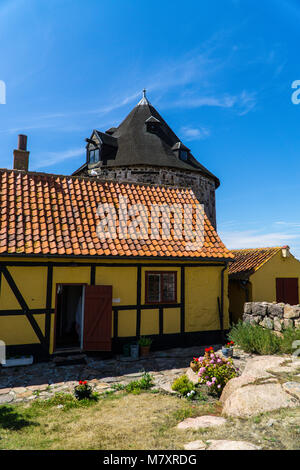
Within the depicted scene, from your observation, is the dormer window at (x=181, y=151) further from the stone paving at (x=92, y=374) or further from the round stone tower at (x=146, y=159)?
the stone paving at (x=92, y=374)

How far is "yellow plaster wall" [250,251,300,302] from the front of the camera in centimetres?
1328

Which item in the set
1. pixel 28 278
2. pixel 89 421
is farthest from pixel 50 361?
pixel 89 421

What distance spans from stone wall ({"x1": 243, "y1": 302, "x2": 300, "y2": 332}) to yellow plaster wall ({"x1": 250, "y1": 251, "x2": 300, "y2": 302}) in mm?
2457

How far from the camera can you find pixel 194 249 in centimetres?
1089

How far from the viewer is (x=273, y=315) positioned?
9977 mm

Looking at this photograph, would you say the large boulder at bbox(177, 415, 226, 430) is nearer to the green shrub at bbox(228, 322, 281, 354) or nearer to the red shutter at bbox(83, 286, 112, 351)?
the green shrub at bbox(228, 322, 281, 354)

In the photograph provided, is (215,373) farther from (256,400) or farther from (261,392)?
(256,400)

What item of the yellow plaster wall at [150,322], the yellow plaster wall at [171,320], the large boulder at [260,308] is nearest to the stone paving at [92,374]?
the yellow plaster wall at [150,322]

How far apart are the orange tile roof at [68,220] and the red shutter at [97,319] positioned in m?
1.25

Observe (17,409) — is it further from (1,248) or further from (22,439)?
(1,248)

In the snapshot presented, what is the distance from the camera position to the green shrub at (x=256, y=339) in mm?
8906

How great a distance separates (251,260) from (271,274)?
49.2 inches

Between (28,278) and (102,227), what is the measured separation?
2916mm

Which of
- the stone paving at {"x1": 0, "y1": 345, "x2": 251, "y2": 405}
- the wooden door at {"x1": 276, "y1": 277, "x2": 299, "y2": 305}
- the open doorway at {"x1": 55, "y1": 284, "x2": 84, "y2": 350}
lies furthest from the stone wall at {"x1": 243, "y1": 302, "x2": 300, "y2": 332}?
the open doorway at {"x1": 55, "y1": 284, "x2": 84, "y2": 350}
